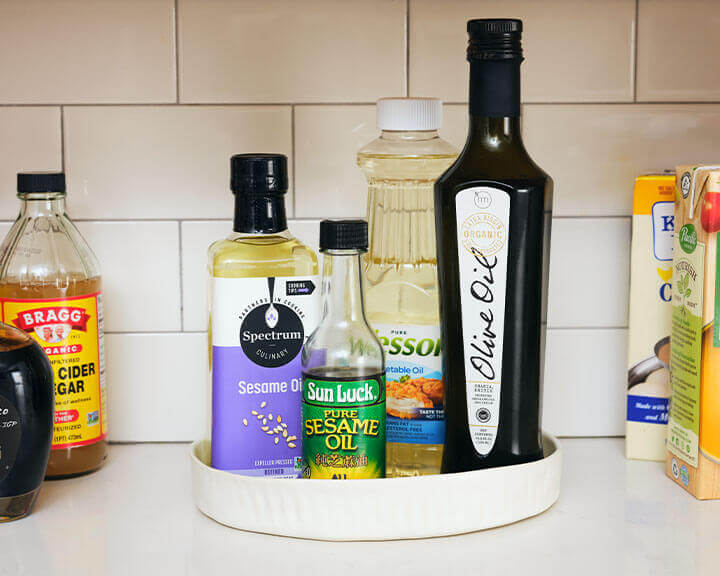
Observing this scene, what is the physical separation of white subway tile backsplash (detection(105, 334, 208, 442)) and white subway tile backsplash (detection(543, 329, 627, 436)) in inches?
16.2

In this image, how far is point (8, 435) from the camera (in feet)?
2.40

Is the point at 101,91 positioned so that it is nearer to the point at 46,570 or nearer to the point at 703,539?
the point at 46,570

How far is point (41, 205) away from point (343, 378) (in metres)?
0.38

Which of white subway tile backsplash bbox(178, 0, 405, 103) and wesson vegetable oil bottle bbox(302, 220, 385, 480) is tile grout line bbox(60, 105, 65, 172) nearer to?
white subway tile backsplash bbox(178, 0, 405, 103)

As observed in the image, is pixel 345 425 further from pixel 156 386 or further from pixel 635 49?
pixel 635 49

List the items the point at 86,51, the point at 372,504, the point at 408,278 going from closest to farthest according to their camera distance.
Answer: the point at 372,504 < the point at 408,278 < the point at 86,51

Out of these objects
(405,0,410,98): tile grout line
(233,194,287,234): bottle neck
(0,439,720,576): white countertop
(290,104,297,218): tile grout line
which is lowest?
(0,439,720,576): white countertop

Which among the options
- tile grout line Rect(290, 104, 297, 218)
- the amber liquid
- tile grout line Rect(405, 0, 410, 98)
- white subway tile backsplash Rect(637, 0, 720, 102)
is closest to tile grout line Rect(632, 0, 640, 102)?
white subway tile backsplash Rect(637, 0, 720, 102)

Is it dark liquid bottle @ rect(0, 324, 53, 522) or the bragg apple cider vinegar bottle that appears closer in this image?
dark liquid bottle @ rect(0, 324, 53, 522)

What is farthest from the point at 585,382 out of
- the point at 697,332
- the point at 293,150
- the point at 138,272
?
the point at 138,272

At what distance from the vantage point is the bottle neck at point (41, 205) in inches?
33.8

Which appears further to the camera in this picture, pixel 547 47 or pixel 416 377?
pixel 547 47

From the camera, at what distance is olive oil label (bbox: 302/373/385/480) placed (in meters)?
0.72

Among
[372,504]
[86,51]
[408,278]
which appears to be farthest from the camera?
[86,51]
